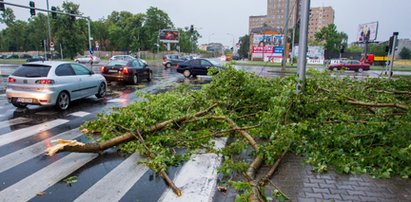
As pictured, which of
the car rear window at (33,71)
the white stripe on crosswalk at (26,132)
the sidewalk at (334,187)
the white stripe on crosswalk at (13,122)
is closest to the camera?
the sidewalk at (334,187)

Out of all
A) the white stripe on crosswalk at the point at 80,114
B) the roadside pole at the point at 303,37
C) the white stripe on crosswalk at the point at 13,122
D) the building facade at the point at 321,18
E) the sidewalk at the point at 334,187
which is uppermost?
the building facade at the point at 321,18

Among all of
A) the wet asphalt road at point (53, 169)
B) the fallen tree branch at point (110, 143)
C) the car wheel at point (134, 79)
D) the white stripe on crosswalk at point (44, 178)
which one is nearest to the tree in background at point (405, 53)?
the car wheel at point (134, 79)

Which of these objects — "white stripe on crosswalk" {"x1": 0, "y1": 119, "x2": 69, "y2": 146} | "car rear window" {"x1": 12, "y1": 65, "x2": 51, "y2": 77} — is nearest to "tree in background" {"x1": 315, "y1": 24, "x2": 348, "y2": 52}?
"car rear window" {"x1": 12, "y1": 65, "x2": 51, "y2": 77}

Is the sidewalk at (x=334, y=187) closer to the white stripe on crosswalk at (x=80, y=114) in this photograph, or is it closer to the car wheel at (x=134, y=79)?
the white stripe on crosswalk at (x=80, y=114)

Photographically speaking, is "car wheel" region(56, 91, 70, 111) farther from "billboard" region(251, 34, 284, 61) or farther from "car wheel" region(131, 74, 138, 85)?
"billboard" region(251, 34, 284, 61)

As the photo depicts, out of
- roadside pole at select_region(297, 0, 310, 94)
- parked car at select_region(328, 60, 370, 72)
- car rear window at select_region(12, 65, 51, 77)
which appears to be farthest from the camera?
parked car at select_region(328, 60, 370, 72)

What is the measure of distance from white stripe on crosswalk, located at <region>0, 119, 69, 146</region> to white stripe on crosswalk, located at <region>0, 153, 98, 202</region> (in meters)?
1.94

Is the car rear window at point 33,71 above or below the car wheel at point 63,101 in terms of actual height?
above

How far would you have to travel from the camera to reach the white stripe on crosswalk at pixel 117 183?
3.84m

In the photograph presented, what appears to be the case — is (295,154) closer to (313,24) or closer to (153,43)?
(153,43)

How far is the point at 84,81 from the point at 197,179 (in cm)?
805

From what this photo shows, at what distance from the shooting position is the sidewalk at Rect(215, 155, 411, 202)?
12.1 feet

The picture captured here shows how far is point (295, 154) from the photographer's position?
17.2 feet

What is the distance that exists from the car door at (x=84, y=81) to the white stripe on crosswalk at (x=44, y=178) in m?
5.78
